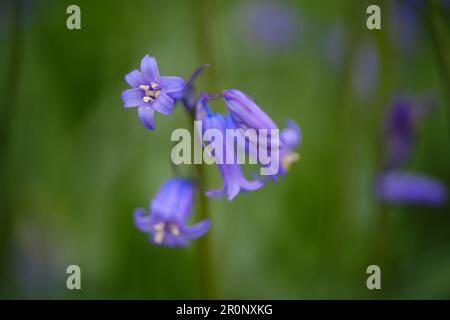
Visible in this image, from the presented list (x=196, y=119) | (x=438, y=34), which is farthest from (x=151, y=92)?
(x=438, y=34)

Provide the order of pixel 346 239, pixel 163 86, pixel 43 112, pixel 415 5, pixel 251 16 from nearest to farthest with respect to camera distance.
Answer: pixel 163 86, pixel 415 5, pixel 346 239, pixel 43 112, pixel 251 16

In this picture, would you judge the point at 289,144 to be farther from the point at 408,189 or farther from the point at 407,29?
the point at 407,29

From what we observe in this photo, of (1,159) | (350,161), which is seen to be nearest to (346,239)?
(350,161)

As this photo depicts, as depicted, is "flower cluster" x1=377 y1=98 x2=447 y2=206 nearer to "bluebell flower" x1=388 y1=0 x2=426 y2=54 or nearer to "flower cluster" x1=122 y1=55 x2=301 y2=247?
"bluebell flower" x1=388 y1=0 x2=426 y2=54

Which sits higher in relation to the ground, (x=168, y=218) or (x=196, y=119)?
(x=196, y=119)

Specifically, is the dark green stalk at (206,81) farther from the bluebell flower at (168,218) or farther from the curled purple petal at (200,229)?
the curled purple petal at (200,229)

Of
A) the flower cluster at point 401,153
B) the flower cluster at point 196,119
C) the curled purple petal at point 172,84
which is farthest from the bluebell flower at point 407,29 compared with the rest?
the curled purple petal at point 172,84
